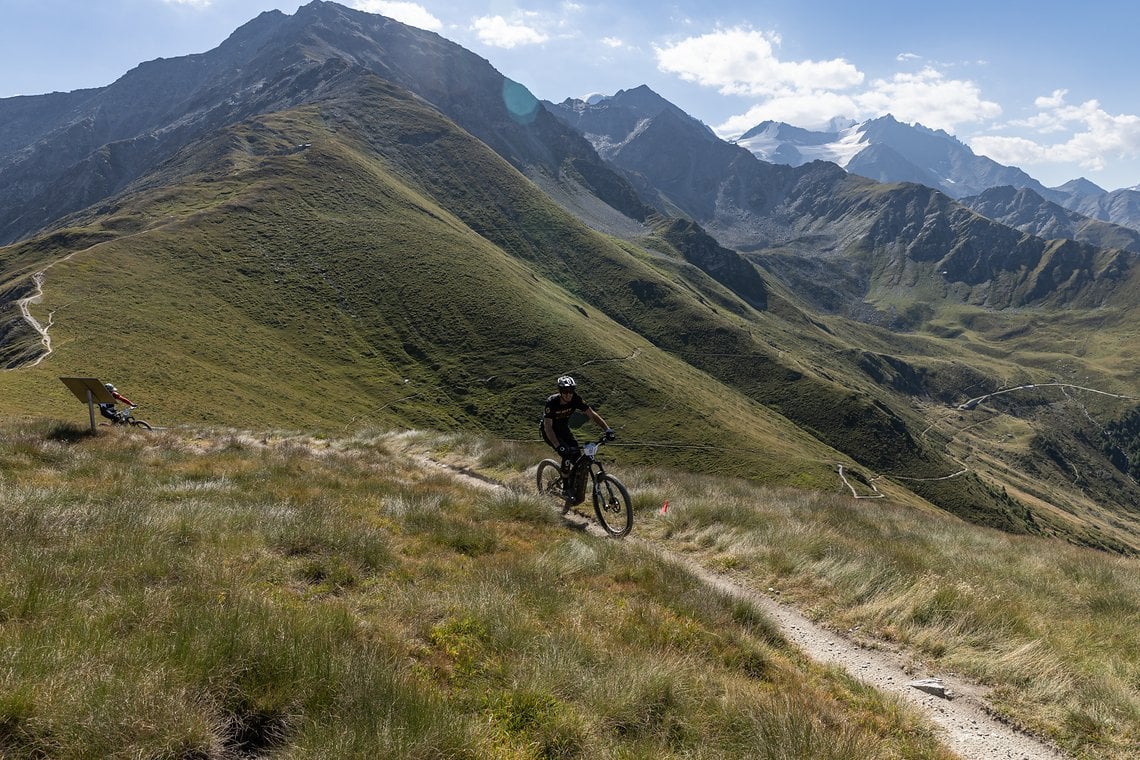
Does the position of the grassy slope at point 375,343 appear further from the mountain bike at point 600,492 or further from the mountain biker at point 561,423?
the mountain bike at point 600,492

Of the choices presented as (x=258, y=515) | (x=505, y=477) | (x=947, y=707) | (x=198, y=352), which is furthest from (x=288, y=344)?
(x=947, y=707)

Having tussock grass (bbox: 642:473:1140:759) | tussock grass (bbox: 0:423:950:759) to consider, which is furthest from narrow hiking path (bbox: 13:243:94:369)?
tussock grass (bbox: 642:473:1140:759)

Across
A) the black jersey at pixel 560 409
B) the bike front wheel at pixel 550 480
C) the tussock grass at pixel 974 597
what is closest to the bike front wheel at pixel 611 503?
the tussock grass at pixel 974 597

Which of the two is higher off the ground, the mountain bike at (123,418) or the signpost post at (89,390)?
the signpost post at (89,390)

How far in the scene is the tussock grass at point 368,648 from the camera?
3877 millimetres

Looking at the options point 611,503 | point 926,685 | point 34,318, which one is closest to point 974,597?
point 926,685

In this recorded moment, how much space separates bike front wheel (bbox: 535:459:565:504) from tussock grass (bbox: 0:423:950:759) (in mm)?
3630

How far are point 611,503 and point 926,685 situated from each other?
6.89 metres

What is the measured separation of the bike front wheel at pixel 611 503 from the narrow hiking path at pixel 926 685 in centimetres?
271

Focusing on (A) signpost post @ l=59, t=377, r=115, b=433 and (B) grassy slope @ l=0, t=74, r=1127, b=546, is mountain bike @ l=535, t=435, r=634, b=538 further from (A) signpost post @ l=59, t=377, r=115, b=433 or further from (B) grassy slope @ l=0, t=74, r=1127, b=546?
(B) grassy slope @ l=0, t=74, r=1127, b=546

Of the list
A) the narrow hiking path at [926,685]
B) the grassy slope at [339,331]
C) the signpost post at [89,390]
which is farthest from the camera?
the grassy slope at [339,331]

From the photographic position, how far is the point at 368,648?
498 centimetres

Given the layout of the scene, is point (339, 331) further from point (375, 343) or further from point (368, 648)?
point (368, 648)

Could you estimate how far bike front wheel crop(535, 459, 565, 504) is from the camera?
14.0 m
